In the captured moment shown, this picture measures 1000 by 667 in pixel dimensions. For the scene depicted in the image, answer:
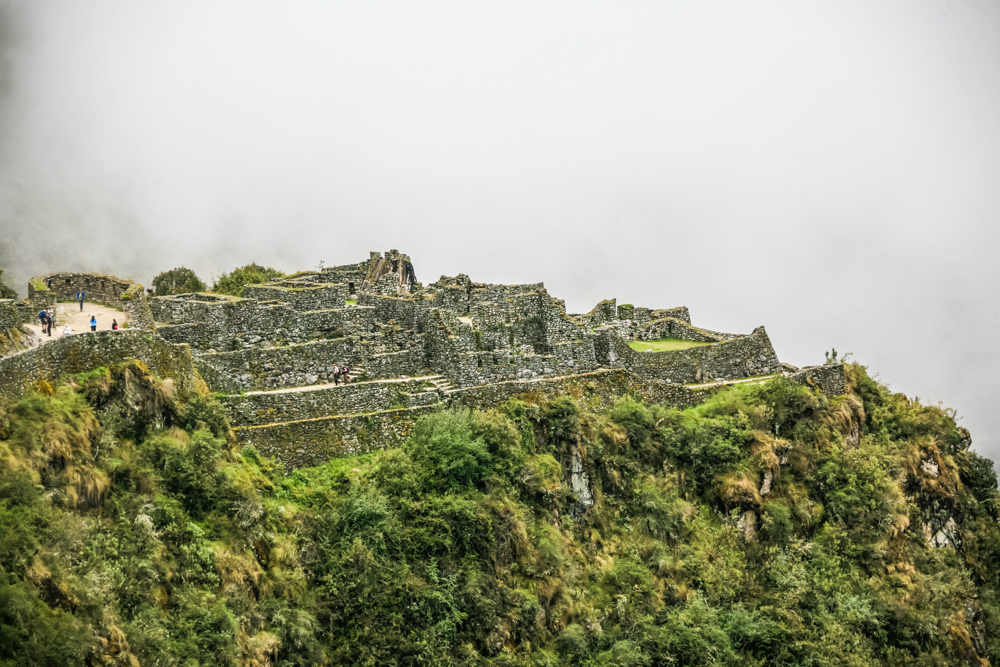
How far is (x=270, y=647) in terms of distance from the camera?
70.0 feet

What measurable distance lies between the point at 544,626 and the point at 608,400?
34.7 ft

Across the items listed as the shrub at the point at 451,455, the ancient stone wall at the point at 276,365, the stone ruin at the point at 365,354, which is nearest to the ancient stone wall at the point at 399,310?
the stone ruin at the point at 365,354

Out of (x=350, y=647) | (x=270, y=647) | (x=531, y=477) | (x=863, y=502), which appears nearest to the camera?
(x=270, y=647)

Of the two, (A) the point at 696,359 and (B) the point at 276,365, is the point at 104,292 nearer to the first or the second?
(B) the point at 276,365

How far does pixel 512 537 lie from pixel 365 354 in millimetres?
9441

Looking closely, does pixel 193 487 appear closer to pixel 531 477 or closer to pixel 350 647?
pixel 350 647

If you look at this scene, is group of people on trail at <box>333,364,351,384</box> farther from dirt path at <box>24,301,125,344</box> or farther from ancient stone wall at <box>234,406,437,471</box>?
dirt path at <box>24,301,125,344</box>

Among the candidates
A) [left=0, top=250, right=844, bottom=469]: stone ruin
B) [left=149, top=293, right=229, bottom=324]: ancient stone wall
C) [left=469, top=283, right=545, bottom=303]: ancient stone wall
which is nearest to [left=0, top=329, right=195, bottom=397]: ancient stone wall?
[left=0, top=250, right=844, bottom=469]: stone ruin

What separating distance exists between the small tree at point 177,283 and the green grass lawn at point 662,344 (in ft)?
77.5

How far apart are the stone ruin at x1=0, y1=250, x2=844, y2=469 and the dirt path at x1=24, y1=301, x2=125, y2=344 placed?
516mm

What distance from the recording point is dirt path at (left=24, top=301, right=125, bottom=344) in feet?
84.2

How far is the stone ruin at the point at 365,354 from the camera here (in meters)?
27.8

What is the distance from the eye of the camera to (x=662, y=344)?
41688 mm

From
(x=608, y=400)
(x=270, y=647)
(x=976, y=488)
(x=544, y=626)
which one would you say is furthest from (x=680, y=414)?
(x=270, y=647)
